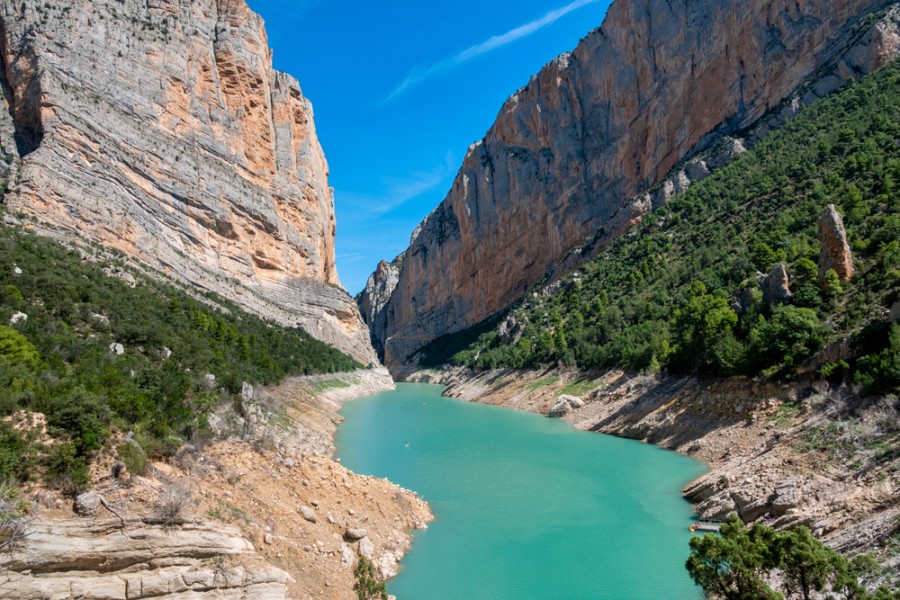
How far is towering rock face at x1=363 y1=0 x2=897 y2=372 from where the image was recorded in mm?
62188

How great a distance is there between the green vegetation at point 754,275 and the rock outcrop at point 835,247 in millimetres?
527

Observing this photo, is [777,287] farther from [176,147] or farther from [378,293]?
[378,293]

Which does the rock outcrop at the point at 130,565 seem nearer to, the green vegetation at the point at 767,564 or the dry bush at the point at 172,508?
the dry bush at the point at 172,508

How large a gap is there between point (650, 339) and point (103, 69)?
5819 centimetres

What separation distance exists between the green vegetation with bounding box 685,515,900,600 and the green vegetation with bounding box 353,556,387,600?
615cm

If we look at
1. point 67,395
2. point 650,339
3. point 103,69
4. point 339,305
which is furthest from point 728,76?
point 67,395

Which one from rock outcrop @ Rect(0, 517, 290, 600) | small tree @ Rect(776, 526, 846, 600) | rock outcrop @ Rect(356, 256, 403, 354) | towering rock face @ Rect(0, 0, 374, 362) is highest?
rock outcrop @ Rect(356, 256, 403, 354)

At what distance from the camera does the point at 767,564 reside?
7.92 metres

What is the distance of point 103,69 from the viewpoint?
5359 cm

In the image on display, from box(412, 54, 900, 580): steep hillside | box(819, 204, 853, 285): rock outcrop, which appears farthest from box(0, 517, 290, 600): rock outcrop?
box(819, 204, 853, 285): rock outcrop

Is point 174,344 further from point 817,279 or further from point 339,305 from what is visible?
point 339,305

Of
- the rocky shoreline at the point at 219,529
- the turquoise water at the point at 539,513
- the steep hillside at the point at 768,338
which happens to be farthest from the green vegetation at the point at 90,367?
the steep hillside at the point at 768,338

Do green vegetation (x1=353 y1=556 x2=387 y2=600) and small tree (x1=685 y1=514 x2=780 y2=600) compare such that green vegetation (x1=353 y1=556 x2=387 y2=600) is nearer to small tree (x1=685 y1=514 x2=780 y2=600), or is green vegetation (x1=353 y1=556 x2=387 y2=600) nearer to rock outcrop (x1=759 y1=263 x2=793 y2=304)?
small tree (x1=685 y1=514 x2=780 y2=600)

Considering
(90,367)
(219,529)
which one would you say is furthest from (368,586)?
(90,367)
